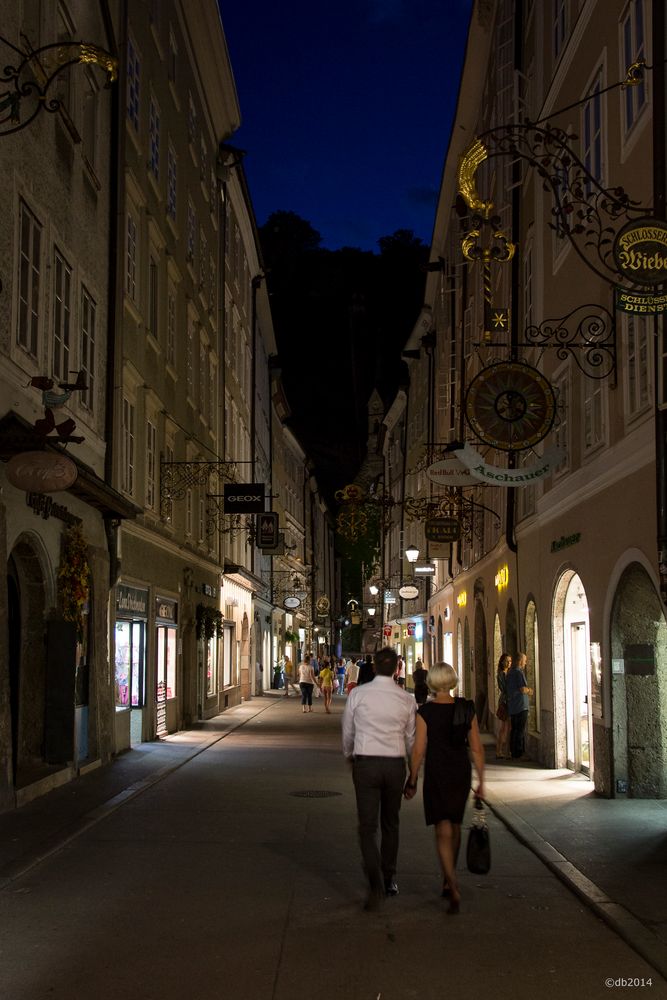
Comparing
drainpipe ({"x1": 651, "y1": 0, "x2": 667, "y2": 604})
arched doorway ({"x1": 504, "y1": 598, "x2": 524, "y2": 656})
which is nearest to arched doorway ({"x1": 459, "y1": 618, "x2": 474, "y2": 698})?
arched doorway ({"x1": 504, "y1": 598, "x2": 524, "y2": 656})

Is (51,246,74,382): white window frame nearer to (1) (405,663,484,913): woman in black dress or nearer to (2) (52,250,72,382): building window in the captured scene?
(2) (52,250,72,382): building window

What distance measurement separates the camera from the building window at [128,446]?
21625mm

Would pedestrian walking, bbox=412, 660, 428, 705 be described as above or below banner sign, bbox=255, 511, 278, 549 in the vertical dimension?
below

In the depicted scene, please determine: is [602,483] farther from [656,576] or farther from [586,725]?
[586,725]

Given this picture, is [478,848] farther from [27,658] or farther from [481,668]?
[481,668]

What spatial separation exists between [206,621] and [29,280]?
684 inches

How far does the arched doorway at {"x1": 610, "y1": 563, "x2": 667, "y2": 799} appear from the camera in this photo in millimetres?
14266

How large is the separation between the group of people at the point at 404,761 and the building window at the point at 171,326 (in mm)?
18939

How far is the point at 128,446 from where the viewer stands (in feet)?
72.9

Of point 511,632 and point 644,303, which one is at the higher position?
point 644,303

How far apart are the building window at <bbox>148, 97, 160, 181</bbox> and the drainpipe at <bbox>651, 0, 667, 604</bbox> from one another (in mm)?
14719

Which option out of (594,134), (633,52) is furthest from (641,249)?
(594,134)

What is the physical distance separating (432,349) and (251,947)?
4091cm

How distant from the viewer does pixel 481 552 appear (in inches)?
1169
